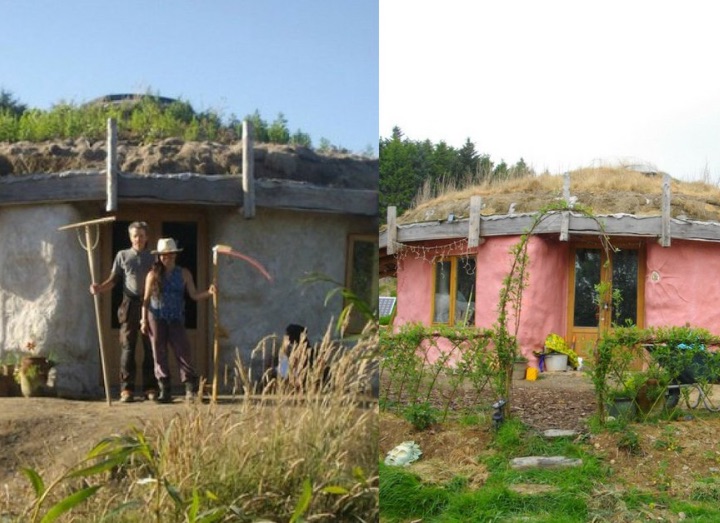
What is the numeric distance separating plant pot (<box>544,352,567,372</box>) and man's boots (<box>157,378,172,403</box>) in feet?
8.76

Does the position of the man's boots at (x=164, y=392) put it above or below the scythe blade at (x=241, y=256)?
below

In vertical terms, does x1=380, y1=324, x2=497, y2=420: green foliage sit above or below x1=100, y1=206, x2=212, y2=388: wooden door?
below

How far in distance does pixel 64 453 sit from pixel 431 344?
247cm

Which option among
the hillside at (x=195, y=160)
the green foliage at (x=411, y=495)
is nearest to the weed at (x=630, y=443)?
the green foliage at (x=411, y=495)

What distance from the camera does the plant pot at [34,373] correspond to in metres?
2.31

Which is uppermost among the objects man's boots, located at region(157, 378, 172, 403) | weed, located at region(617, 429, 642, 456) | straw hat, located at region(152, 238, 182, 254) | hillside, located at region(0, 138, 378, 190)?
hillside, located at region(0, 138, 378, 190)

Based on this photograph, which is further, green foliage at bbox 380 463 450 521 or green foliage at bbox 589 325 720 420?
green foliage at bbox 589 325 720 420

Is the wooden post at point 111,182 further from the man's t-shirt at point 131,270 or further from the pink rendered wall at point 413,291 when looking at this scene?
the pink rendered wall at point 413,291

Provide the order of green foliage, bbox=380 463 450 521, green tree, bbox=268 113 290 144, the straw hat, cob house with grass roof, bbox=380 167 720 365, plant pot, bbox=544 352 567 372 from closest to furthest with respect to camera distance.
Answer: the straw hat, green tree, bbox=268 113 290 144, green foliage, bbox=380 463 450 521, cob house with grass roof, bbox=380 167 720 365, plant pot, bbox=544 352 567 372

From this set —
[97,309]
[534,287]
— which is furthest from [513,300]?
[97,309]

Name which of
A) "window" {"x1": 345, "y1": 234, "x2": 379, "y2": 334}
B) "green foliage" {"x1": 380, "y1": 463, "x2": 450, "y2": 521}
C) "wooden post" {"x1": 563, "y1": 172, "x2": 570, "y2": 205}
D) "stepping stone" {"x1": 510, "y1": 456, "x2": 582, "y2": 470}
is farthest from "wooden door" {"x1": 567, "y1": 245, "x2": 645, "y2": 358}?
"window" {"x1": 345, "y1": 234, "x2": 379, "y2": 334}

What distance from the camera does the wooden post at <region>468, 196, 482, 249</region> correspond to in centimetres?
429

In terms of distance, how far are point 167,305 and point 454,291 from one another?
7.80ft

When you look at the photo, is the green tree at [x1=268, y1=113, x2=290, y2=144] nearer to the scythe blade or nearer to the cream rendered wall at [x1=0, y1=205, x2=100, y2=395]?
the scythe blade
